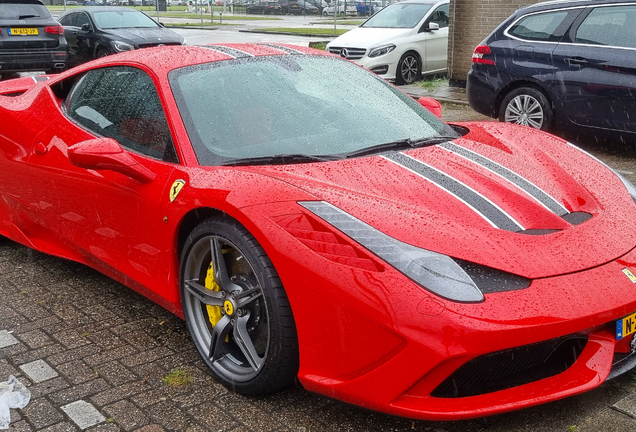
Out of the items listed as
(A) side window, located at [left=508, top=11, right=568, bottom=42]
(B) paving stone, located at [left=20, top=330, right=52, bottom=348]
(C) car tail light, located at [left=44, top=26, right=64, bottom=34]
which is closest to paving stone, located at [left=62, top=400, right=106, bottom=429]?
(B) paving stone, located at [left=20, top=330, right=52, bottom=348]

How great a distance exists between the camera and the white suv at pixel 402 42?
12.8 meters

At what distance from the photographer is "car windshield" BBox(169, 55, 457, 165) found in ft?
10.9

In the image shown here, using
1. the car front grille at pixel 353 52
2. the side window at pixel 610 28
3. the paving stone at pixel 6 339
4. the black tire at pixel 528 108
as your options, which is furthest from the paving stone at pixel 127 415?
the car front grille at pixel 353 52

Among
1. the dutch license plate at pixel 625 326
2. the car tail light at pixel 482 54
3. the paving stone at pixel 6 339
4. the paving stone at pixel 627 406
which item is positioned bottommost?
the paving stone at pixel 6 339

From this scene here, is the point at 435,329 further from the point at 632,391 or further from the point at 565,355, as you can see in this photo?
the point at 632,391

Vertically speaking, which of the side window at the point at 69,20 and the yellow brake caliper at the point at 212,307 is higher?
the side window at the point at 69,20

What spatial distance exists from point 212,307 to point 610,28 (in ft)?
19.1

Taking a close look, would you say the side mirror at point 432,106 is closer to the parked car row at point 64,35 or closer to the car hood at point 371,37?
the car hood at point 371,37

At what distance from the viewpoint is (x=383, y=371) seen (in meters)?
2.46

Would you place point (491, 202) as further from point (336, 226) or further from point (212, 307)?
point (212, 307)

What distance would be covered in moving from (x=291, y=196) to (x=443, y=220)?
0.56m

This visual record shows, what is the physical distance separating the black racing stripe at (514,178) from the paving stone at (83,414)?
74.2 inches

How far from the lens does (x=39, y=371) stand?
3.28m

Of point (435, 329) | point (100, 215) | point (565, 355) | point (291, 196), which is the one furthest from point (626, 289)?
point (100, 215)
